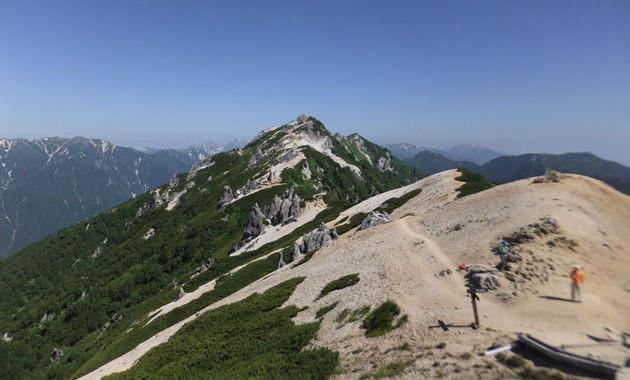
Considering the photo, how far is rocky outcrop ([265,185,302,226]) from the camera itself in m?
109

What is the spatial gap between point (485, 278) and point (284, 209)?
9208cm

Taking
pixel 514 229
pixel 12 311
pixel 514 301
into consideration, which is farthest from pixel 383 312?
pixel 12 311

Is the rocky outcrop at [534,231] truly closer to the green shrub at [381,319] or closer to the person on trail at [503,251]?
the person on trail at [503,251]

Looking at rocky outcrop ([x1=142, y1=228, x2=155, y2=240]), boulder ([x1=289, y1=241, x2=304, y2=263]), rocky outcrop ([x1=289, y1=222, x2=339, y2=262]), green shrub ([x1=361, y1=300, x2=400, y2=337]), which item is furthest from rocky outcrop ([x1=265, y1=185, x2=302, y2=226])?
rocky outcrop ([x1=142, y1=228, x2=155, y2=240])

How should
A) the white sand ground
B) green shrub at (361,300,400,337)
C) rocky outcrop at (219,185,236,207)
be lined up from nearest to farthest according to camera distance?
the white sand ground → green shrub at (361,300,400,337) → rocky outcrop at (219,185,236,207)

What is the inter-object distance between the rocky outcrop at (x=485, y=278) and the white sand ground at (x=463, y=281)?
0.69 meters

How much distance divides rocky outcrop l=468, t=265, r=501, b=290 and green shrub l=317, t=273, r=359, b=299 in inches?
463

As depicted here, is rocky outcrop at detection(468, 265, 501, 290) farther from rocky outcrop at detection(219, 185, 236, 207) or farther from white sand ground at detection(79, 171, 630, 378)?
rocky outcrop at detection(219, 185, 236, 207)

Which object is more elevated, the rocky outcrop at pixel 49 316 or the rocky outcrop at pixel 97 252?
the rocky outcrop at pixel 97 252

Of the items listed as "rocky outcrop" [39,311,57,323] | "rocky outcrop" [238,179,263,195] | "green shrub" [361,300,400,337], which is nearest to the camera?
"green shrub" [361,300,400,337]

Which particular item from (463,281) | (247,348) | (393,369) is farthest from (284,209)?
(393,369)

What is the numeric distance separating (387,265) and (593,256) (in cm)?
1787

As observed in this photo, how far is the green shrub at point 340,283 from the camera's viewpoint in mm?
30875

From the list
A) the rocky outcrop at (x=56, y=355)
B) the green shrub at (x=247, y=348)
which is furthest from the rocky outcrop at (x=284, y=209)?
the rocky outcrop at (x=56, y=355)
